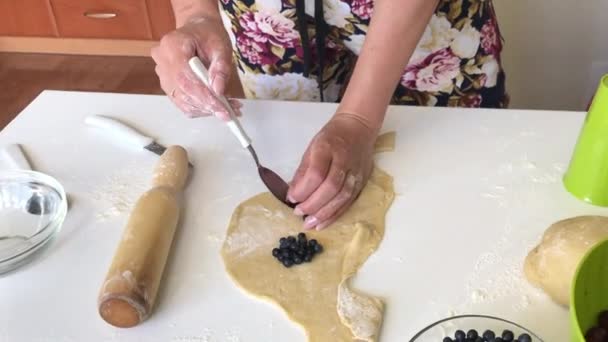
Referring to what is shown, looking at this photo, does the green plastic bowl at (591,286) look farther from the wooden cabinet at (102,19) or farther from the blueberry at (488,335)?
the wooden cabinet at (102,19)

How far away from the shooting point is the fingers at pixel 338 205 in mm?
778

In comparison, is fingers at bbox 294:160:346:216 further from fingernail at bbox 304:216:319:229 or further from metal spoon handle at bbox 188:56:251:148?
metal spoon handle at bbox 188:56:251:148

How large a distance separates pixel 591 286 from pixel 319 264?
29 cm

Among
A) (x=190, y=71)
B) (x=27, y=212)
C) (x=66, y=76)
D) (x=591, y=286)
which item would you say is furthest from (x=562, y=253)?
(x=66, y=76)

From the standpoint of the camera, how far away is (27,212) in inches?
32.4

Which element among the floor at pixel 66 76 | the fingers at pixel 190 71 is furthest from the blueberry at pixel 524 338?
the floor at pixel 66 76

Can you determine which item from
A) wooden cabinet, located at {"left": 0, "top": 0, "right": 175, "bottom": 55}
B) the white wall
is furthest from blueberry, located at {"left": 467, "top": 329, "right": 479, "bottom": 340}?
wooden cabinet, located at {"left": 0, "top": 0, "right": 175, "bottom": 55}

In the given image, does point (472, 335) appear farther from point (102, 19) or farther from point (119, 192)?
point (102, 19)

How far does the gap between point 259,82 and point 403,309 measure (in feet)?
1.93

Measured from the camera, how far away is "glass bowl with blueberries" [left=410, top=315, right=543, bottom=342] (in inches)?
23.2

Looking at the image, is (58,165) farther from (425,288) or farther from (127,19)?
(127,19)

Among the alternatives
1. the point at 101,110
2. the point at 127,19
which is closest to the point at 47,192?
the point at 101,110

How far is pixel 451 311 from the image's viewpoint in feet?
2.15

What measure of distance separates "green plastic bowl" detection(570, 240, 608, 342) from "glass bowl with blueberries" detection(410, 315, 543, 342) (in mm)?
62
